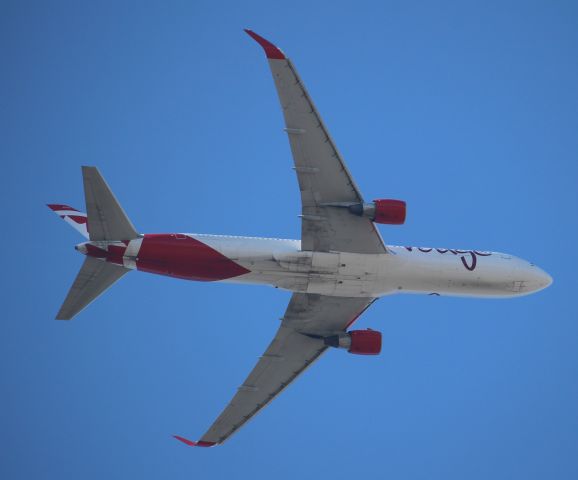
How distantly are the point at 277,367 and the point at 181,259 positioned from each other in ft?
32.2

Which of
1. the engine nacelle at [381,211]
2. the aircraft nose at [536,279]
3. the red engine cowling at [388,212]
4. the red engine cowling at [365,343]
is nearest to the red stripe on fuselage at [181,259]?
the engine nacelle at [381,211]

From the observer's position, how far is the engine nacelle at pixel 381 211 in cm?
4016

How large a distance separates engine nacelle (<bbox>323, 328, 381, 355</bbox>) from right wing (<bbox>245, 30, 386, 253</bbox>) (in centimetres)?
497

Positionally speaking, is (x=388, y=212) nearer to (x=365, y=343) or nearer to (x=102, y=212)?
(x=365, y=343)

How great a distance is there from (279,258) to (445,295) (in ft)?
29.5

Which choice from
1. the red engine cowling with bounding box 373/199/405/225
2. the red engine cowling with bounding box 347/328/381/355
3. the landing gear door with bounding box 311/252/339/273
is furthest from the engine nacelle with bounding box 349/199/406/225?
the red engine cowling with bounding box 347/328/381/355

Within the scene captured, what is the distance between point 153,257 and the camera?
3956cm

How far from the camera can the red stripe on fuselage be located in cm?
3956

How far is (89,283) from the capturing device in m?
39.6

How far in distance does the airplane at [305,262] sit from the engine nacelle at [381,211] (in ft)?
0.15

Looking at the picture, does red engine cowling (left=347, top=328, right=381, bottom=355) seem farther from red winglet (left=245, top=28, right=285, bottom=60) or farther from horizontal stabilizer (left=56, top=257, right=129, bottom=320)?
red winglet (left=245, top=28, right=285, bottom=60)

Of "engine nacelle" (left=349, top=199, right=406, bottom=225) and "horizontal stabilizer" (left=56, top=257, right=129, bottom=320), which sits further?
"engine nacelle" (left=349, top=199, right=406, bottom=225)

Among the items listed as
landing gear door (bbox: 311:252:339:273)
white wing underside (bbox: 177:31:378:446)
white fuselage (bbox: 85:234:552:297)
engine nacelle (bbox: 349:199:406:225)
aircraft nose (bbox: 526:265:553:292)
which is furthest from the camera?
aircraft nose (bbox: 526:265:553:292)

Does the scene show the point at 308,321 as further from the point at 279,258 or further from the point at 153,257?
the point at 153,257
